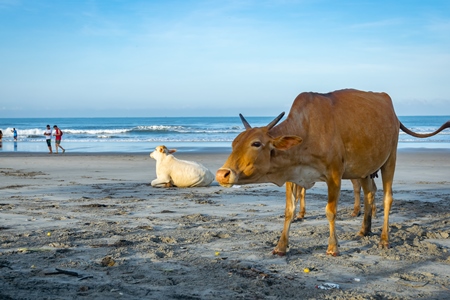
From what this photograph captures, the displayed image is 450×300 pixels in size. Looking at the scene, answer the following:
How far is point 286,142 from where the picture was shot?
20.0 feet

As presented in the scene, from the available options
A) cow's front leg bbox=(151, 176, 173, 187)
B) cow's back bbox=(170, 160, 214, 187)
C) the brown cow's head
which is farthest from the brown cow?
cow's front leg bbox=(151, 176, 173, 187)

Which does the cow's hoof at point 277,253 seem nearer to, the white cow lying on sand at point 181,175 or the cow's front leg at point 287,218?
the cow's front leg at point 287,218

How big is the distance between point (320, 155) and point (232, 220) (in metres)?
2.61

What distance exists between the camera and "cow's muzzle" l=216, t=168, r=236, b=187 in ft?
18.8

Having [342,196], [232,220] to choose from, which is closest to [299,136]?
[232,220]

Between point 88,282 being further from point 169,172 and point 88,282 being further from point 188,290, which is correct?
point 169,172

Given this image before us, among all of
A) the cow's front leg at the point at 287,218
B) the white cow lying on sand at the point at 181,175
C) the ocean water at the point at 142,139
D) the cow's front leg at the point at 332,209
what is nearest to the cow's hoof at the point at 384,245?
the cow's front leg at the point at 332,209

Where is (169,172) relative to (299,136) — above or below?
below

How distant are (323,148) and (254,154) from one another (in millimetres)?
1021

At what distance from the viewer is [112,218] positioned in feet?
29.1

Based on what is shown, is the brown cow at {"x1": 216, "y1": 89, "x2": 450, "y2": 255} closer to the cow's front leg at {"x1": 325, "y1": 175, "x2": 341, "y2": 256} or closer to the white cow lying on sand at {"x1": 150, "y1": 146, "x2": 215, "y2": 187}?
the cow's front leg at {"x1": 325, "y1": 175, "x2": 341, "y2": 256}

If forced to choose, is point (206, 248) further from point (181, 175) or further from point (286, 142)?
point (181, 175)

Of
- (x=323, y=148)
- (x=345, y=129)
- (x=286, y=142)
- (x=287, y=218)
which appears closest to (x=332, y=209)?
(x=287, y=218)

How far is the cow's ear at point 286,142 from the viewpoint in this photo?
602cm
